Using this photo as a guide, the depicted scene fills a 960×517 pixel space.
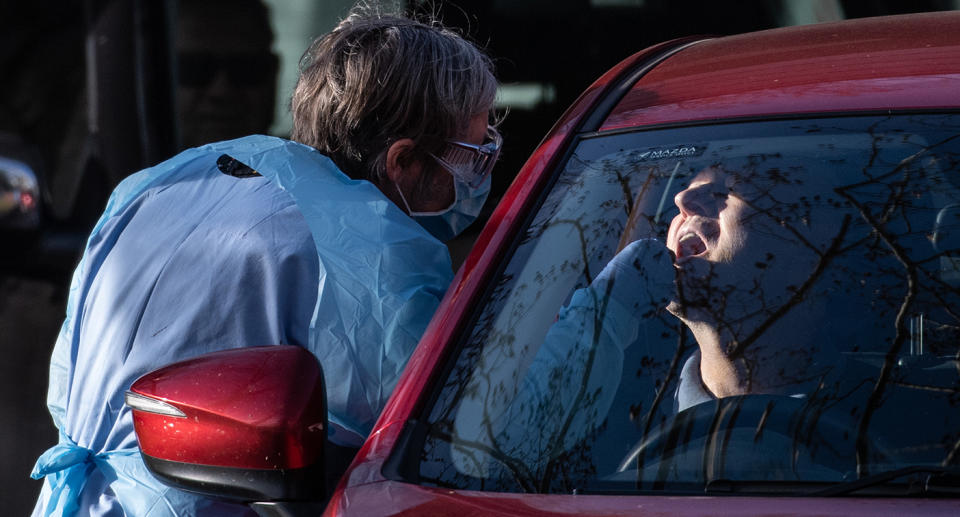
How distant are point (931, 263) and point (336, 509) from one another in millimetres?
784

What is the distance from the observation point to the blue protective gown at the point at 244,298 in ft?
6.34

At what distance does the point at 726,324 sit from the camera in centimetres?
Answer: 157

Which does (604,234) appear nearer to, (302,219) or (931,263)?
(931,263)

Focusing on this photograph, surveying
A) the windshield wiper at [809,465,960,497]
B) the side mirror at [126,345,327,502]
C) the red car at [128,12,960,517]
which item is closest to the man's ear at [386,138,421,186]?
the red car at [128,12,960,517]

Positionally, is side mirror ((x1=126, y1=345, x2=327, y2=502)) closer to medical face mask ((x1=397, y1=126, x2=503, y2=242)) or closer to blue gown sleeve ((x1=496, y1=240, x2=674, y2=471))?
blue gown sleeve ((x1=496, y1=240, x2=674, y2=471))

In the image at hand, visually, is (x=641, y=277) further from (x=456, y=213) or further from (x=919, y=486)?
(x=456, y=213)

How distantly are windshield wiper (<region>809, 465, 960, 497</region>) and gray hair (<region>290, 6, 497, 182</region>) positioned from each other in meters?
1.16

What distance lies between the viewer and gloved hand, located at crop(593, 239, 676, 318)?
1659 mm

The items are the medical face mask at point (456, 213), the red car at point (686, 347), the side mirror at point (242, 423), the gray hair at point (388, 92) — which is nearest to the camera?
the red car at point (686, 347)

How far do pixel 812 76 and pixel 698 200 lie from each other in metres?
0.27

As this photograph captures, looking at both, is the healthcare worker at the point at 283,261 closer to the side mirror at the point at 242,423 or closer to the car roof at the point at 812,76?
the side mirror at the point at 242,423

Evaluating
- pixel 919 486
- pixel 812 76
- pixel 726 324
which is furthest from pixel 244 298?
pixel 919 486

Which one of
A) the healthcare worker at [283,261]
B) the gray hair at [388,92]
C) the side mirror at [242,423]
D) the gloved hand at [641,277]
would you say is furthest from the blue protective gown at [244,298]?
the gloved hand at [641,277]

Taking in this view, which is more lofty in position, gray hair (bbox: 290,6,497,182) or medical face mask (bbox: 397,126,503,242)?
gray hair (bbox: 290,6,497,182)
